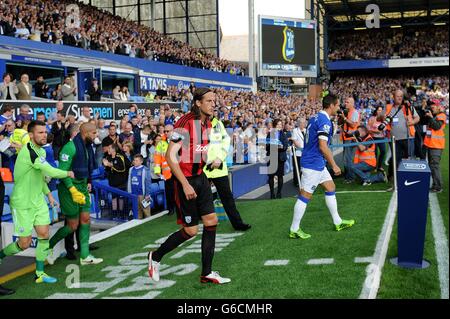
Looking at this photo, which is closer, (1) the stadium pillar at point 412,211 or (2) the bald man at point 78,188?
(1) the stadium pillar at point 412,211

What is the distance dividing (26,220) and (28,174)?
1.67ft

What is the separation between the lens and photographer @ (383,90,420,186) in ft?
31.7

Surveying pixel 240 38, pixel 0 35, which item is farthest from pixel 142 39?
pixel 240 38

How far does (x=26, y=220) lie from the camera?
212 inches

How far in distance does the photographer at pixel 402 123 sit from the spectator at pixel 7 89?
864cm

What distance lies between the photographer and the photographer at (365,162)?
1073 centimetres

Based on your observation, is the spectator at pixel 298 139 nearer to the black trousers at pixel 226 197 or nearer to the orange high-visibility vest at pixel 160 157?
the orange high-visibility vest at pixel 160 157

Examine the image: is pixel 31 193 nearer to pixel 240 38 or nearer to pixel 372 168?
pixel 372 168

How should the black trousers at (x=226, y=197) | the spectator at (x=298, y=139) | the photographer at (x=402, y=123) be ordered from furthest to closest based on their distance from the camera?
1. the spectator at (x=298, y=139)
2. the photographer at (x=402, y=123)
3. the black trousers at (x=226, y=197)

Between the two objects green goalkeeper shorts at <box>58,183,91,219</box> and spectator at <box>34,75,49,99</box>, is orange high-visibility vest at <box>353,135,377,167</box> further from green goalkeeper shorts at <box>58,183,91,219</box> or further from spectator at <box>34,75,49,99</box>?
spectator at <box>34,75,49,99</box>

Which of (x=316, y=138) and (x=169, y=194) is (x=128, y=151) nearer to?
(x=169, y=194)

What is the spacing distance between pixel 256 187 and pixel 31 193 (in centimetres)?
794

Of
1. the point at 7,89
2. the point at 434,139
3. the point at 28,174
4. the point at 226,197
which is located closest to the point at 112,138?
the point at 7,89

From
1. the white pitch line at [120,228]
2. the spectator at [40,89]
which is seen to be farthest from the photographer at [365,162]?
the spectator at [40,89]
